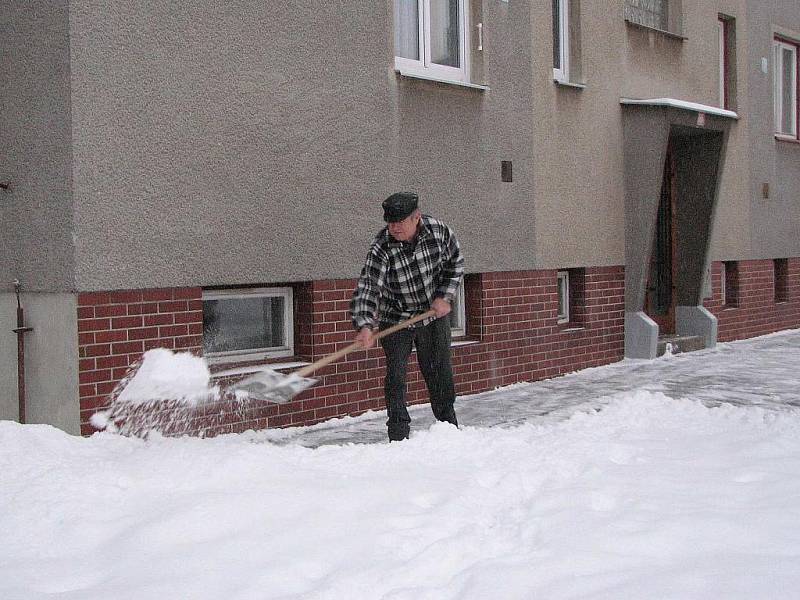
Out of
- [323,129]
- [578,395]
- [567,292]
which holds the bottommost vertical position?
[578,395]

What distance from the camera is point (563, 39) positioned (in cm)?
993

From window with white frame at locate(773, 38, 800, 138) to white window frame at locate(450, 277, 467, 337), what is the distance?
8142 millimetres

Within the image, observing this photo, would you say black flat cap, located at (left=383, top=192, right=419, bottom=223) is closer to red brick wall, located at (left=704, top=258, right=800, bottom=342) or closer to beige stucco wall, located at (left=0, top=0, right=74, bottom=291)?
beige stucco wall, located at (left=0, top=0, right=74, bottom=291)

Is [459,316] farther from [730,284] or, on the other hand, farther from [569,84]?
[730,284]

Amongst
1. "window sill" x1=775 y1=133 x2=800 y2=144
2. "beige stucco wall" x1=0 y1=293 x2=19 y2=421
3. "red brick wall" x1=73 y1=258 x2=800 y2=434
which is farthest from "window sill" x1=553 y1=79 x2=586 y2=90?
"beige stucco wall" x1=0 y1=293 x2=19 y2=421

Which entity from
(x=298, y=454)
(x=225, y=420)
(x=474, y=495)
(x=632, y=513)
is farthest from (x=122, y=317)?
(x=632, y=513)

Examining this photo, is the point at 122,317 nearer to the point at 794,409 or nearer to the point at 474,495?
the point at 474,495

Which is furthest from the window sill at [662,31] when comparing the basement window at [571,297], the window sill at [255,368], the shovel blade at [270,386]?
the shovel blade at [270,386]

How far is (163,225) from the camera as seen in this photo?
6.02m

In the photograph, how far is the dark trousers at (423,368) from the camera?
A: 5848 millimetres

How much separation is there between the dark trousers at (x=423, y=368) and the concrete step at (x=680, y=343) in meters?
5.42

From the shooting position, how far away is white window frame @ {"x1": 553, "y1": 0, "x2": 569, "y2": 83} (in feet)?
32.5

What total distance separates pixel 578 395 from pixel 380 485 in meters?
4.20

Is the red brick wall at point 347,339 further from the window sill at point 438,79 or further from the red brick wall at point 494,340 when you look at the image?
the window sill at point 438,79
